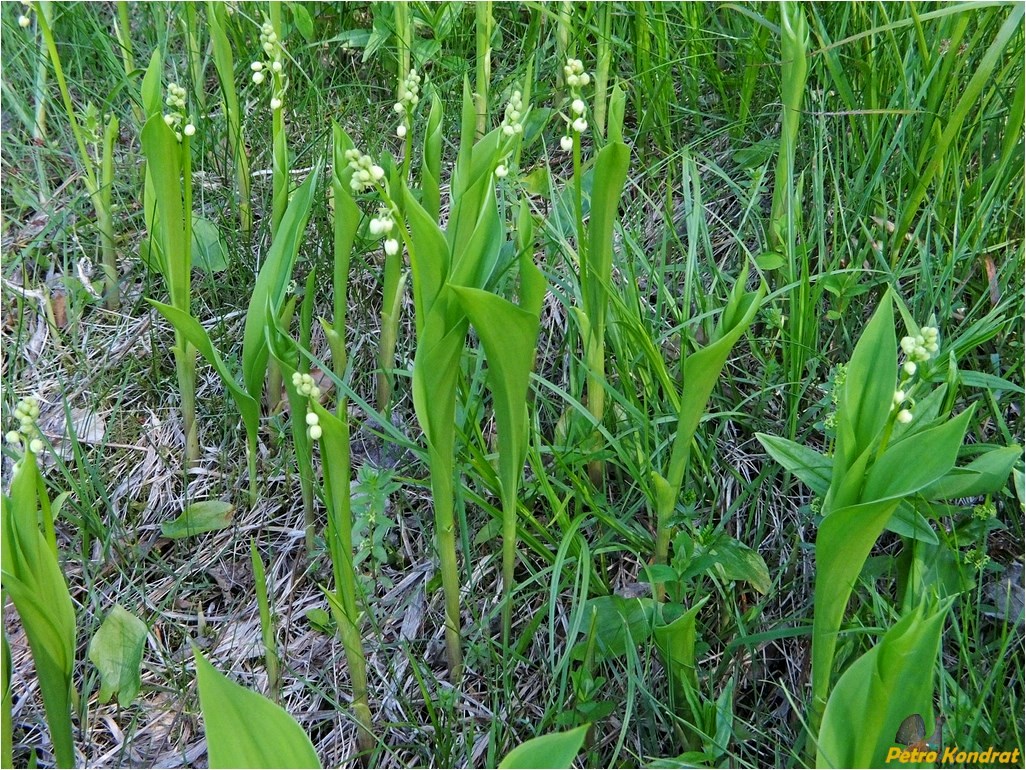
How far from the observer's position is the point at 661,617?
1.24 m

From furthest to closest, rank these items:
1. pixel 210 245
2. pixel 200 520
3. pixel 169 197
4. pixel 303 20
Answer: pixel 303 20
pixel 210 245
pixel 200 520
pixel 169 197

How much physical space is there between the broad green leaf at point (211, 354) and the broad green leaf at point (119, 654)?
329 millimetres

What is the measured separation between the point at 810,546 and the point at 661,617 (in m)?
0.27

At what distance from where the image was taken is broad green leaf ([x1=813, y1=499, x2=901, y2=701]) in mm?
951

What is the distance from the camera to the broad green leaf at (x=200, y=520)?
59.0 inches

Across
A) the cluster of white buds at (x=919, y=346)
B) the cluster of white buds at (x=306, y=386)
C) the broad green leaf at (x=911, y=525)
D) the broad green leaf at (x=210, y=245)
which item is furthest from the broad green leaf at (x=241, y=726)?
the broad green leaf at (x=210, y=245)

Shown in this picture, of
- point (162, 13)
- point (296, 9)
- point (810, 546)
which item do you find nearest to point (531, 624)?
point (810, 546)

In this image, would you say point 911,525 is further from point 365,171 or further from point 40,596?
Result: point 40,596

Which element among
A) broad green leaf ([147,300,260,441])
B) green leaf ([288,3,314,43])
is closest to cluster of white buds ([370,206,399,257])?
broad green leaf ([147,300,260,441])

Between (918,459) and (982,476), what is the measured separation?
0.26m

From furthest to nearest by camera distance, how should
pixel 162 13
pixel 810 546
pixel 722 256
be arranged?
pixel 162 13
pixel 722 256
pixel 810 546

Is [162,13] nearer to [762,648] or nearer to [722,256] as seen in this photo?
[722,256]

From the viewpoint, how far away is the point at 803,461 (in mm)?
1238

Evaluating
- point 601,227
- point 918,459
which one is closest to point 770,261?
point 601,227
